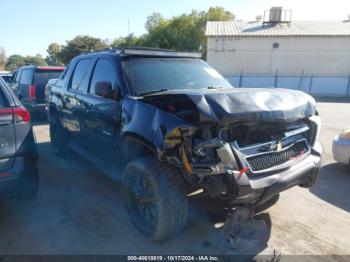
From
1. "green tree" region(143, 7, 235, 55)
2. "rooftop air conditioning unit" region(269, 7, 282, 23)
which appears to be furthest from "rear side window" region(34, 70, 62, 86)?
"green tree" region(143, 7, 235, 55)

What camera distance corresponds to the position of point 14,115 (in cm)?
317

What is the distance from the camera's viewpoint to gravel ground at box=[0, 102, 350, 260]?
9.73ft

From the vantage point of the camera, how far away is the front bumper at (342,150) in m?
4.97

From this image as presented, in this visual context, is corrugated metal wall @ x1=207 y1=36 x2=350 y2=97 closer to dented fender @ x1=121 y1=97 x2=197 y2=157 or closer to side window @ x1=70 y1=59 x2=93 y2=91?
side window @ x1=70 y1=59 x2=93 y2=91

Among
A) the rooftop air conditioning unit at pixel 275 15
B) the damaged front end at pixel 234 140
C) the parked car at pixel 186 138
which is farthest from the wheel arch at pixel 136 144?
the rooftop air conditioning unit at pixel 275 15

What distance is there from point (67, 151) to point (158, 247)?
3523mm

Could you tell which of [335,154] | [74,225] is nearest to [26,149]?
[74,225]

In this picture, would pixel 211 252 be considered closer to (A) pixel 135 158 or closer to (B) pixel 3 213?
(A) pixel 135 158

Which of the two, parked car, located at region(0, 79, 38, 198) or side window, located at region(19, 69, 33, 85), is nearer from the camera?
parked car, located at region(0, 79, 38, 198)

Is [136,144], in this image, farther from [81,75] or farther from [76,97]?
[81,75]

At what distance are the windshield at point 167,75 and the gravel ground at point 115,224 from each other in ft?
5.36

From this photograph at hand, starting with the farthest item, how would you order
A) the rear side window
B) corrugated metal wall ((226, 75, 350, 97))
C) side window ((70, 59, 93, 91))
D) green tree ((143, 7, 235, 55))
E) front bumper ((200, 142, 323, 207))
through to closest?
green tree ((143, 7, 235, 55)) < corrugated metal wall ((226, 75, 350, 97)) < the rear side window < side window ((70, 59, 93, 91)) < front bumper ((200, 142, 323, 207))

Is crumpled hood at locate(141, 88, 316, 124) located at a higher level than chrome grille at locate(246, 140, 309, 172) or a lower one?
higher

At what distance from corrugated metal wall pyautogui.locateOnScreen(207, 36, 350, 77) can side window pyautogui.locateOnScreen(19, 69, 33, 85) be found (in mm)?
18546
